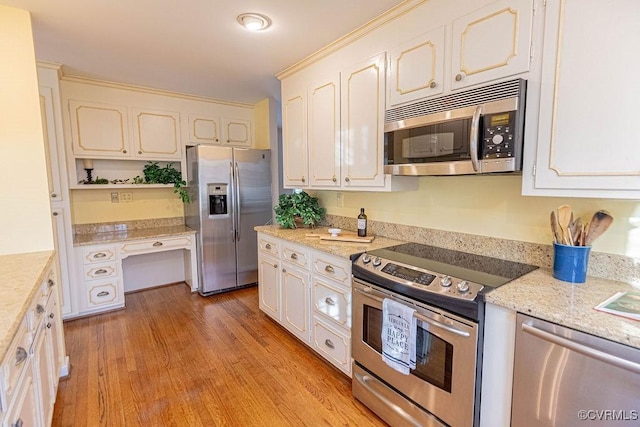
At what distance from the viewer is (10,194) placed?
1946 mm

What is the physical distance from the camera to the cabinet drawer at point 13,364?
97 centimetres

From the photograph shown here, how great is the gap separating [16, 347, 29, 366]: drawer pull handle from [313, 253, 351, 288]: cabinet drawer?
1.54 meters

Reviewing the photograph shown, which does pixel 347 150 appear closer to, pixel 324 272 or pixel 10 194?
pixel 324 272

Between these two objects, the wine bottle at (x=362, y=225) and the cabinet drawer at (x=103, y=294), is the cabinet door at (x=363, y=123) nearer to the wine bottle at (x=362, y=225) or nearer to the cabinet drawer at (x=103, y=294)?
the wine bottle at (x=362, y=225)

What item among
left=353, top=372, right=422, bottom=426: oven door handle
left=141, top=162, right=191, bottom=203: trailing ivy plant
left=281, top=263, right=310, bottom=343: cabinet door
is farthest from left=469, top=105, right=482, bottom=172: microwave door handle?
left=141, top=162, right=191, bottom=203: trailing ivy plant

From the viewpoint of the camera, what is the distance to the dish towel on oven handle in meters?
1.53

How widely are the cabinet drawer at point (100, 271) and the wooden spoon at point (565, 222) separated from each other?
147 inches

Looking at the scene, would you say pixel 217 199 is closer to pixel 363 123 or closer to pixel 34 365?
pixel 363 123

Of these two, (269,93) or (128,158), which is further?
(269,93)

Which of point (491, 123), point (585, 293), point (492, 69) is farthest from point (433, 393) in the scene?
point (492, 69)

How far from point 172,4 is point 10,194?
5.06 feet

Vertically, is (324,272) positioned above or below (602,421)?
above

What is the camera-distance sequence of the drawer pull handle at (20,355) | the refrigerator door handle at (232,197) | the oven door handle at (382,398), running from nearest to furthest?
the drawer pull handle at (20,355), the oven door handle at (382,398), the refrigerator door handle at (232,197)

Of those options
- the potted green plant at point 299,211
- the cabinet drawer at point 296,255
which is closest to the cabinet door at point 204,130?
the potted green plant at point 299,211
